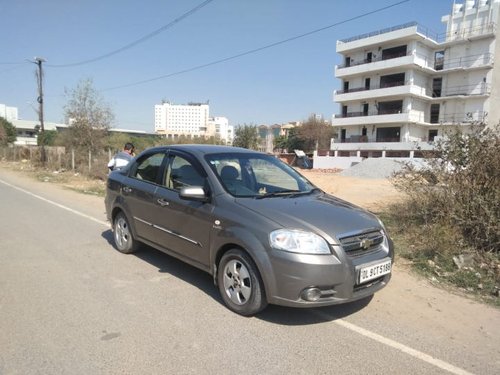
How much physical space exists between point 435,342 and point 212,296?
2.24 meters

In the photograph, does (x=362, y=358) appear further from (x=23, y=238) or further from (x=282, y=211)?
(x=23, y=238)

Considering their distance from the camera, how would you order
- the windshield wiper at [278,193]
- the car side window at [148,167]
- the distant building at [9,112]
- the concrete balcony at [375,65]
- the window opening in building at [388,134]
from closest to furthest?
the windshield wiper at [278,193]
the car side window at [148,167]
the concrete balcony at [375,65]
the window opening in building at [388,134]
the distant building at [9,112]

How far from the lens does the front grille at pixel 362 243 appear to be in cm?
367

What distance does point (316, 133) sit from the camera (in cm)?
7062

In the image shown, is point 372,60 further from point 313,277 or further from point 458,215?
point 313,277

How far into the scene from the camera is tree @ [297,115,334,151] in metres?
70.9

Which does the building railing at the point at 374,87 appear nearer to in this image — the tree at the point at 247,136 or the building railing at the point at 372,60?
the building railing at the point at 372,60

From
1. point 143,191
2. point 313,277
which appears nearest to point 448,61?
point 143,191

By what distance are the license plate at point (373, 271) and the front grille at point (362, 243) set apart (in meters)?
0.15

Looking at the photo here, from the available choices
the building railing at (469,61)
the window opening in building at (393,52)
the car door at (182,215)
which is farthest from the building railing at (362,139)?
the car door at (182,215)

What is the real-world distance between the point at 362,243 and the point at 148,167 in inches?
126

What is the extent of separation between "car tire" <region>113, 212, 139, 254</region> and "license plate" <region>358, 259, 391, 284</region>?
3.42 meters

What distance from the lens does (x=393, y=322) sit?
3.94 m

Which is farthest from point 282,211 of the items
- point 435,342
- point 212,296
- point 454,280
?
point 454,280
